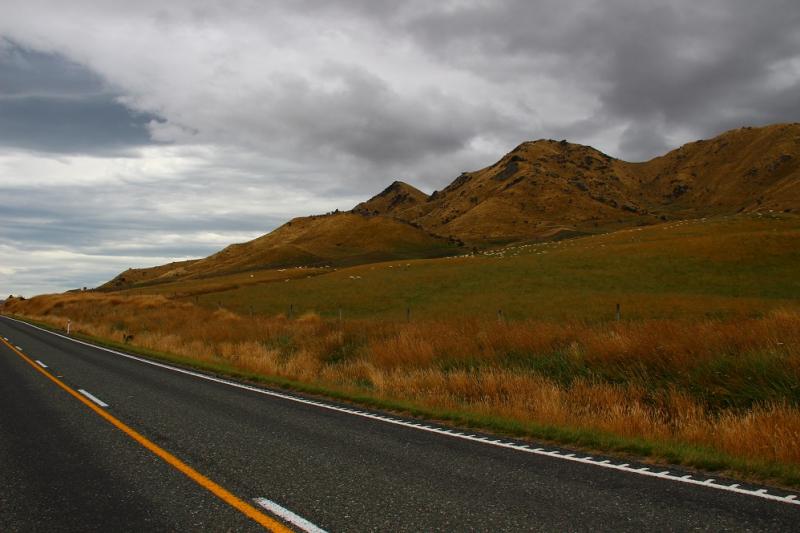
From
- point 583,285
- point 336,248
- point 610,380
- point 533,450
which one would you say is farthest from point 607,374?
point 336,248

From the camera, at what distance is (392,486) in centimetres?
569

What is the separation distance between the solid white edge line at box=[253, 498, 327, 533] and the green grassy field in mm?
28324

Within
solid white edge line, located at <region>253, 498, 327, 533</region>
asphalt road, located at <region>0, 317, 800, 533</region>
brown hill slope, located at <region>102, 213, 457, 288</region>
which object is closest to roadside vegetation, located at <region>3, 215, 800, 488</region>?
asphalt road, located at <region>0, 317, 800, 533</region>

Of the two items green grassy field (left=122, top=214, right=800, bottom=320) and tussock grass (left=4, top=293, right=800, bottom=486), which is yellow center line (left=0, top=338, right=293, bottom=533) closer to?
tussock grass (left=4, top=293, right=800, bottom=486)

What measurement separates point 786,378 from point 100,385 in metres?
15.9

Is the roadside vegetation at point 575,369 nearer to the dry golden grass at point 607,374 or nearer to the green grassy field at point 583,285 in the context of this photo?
the dry golden grass at point 607,374

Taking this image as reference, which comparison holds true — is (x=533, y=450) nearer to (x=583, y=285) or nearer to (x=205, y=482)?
(x=205, y=482)

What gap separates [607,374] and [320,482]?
804cm

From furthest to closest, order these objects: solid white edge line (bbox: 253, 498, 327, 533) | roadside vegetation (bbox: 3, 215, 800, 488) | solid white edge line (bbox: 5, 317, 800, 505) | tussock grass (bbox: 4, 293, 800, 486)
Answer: roadside vegetation (bbox: 3, 215, 800, 488) < tussock grass (bbox: 4, 293, 800, 486) < solid white edge line (bbox: 5, 317, 800, 505) < solid white edge line (bbox: 253, 498, 327, 533)

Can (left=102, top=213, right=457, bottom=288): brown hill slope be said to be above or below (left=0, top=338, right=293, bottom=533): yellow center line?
above

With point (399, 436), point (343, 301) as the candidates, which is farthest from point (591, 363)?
point (343, 301)

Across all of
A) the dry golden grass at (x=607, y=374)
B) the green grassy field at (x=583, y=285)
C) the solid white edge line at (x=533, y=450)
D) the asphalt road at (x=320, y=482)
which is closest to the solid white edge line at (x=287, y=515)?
the asphalt road at (x=320, y=482)

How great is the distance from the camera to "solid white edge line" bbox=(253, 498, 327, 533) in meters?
4.55

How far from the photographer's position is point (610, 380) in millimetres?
11383
